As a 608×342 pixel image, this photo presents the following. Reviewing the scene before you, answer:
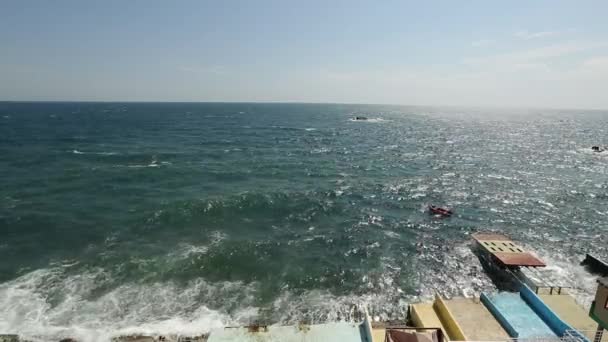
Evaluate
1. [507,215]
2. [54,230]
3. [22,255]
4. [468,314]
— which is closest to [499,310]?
[468,314]

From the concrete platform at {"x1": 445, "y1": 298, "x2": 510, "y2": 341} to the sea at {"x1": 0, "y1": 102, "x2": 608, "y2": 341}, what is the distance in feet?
18.9

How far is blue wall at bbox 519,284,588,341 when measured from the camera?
23.2 meters

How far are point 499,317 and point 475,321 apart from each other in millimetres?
1974

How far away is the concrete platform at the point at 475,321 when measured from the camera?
23016 millimetres

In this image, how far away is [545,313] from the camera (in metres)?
25.0

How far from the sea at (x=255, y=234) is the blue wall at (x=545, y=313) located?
6650 millimetres

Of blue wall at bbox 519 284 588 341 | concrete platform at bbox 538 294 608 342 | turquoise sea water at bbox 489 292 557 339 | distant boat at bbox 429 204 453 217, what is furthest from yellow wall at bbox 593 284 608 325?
distant boat at bbox 429 204 453 217

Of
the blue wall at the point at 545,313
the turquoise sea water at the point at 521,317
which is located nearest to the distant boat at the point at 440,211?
the blue wall at the point at 545,313

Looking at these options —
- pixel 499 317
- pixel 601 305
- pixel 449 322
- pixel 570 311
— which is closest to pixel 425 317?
pixel 449 322

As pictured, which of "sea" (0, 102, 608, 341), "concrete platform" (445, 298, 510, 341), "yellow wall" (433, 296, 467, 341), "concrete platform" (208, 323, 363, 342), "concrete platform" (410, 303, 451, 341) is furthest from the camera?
"sea" (0, 102, 608, 341)

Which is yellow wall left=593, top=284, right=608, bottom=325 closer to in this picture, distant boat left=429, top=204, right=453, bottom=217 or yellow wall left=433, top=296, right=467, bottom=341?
yellow wall left=433, top=296, right=467, bottom=341

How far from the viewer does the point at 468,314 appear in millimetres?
25469

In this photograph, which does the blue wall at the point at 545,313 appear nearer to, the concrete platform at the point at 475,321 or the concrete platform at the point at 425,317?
the concrete platform at the point at 475,321

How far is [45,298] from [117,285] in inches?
237
